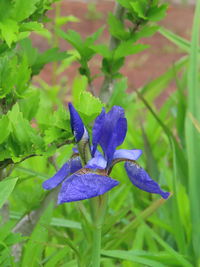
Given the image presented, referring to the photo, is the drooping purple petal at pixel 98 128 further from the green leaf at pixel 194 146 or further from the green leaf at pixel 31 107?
the green leaf at pixel 194 146

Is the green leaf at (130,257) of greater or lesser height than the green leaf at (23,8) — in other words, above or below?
below

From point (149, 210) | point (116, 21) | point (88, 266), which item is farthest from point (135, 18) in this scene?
point (88, 266)

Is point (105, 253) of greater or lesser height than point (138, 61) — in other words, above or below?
above

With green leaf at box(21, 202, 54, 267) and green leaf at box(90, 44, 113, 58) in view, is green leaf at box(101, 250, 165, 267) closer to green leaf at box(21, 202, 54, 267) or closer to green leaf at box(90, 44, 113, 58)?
green leaf at box(21, 202, 54, 267)

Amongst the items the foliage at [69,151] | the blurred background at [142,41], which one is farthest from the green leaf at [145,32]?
the blurred background at [142,41]

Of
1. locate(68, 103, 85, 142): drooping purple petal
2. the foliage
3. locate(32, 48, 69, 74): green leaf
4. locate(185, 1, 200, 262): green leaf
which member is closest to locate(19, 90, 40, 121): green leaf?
the foliage

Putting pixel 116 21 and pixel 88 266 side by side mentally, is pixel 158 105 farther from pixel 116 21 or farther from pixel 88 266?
pixel 88 266
